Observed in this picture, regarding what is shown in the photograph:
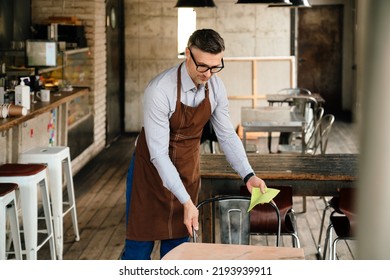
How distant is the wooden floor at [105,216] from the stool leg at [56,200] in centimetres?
13

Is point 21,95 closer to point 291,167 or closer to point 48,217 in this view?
point 48,217

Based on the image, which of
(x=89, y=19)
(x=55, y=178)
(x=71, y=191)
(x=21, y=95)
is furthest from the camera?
(x=89, y=19)

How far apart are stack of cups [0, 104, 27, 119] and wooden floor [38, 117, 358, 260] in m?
1.00

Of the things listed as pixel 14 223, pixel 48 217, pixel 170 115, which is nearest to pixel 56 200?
pixel 48 217

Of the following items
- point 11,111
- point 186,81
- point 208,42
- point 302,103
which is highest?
point 208,42

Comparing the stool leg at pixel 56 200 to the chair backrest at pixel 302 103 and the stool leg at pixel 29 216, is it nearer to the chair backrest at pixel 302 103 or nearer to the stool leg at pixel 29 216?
the stool leg at pixel 29 216

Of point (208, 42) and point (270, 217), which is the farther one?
point (270, 217)

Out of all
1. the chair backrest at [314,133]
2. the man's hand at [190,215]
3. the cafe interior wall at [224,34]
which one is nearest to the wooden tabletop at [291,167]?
the man's hand at [190,215]

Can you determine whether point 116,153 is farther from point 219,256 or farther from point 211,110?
point 219,256

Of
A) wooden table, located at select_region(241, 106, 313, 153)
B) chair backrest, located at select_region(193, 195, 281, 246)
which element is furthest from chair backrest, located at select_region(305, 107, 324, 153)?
chair backrest, located at select_region(193, 195, 281, 246)

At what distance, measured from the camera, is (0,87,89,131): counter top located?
4.31 meters

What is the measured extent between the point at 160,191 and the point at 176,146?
0.23m

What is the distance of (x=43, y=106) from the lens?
5.22m

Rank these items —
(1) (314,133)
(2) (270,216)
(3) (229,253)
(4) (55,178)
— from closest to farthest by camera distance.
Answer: (3) (229,253) < (2) (270,216) < (4) (55,178) < (1) (314,133)
